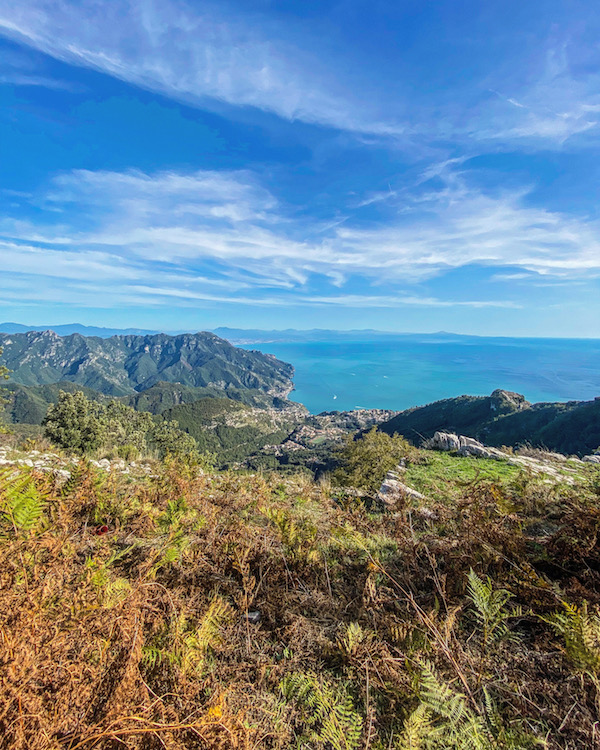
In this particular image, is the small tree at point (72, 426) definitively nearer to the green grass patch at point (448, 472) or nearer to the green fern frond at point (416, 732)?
the green grass patch at point (448, 472)

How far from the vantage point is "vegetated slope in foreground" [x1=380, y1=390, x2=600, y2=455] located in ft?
153

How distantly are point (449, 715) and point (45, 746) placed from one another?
2.19m

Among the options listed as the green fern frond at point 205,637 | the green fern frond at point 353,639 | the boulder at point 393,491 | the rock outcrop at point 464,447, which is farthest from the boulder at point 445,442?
the green fern frond at point 205,637

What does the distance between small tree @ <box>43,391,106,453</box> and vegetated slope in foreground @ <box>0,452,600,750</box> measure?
15053mm

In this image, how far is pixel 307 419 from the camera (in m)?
153

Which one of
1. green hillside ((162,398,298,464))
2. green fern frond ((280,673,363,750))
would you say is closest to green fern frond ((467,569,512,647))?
green fern frond ((280,673,363,750))

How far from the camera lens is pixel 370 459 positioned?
38.9 feet

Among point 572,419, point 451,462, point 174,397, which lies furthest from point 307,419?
point 451,462

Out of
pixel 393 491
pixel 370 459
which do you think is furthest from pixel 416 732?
pixel 370 459

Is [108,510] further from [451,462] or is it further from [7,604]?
[451,462]

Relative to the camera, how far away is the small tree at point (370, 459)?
1060 centimetres

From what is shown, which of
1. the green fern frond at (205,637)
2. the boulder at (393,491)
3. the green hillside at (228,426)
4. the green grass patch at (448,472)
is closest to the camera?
the green fern frond at (205,637)

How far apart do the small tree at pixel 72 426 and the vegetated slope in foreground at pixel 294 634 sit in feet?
49.4

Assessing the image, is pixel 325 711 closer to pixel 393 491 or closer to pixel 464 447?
pixel 393 491
